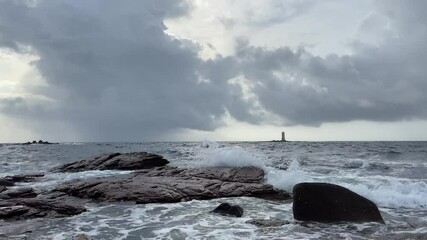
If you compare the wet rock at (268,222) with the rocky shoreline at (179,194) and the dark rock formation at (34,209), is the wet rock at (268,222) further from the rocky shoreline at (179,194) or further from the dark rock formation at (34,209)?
the dark rock formation at (34,209)

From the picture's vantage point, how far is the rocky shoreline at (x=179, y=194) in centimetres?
1097

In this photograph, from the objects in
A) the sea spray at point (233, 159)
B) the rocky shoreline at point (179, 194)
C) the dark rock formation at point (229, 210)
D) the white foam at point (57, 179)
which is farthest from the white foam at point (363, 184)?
the white foam at point (57, 179)

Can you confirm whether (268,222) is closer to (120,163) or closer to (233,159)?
(233,159)

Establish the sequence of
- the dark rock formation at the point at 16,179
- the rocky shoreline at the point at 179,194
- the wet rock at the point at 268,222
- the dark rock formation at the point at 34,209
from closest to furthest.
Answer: the wet rock at the point at 268,222, the rocky shoreline at the point at 179,194, the dark rock formation at the point at 34,209, the dark rock formation at the point at 16,179

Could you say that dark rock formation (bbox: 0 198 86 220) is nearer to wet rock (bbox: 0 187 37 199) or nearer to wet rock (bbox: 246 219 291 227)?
wet rock (bbox: 0 187 37 199)

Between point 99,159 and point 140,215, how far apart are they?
16763 mm

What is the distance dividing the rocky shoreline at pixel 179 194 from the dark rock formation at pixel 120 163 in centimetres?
496

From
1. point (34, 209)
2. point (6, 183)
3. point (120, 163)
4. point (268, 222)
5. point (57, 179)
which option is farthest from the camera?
point (120, 163)

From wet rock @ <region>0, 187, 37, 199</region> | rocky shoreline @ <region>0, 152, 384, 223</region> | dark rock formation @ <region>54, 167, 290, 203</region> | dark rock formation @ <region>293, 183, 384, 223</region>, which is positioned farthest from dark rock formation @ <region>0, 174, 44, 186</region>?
dark rock formation @ <region>293, 183, 384, 223</region>

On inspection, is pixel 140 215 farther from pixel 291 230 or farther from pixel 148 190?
pixel 291 230

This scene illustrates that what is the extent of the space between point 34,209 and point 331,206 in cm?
901

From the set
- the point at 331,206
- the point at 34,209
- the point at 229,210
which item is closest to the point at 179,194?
the point at 229,210

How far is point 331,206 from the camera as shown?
11.0 m

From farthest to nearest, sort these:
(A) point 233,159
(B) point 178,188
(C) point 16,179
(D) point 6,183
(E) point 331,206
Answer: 1. (A) point 233,159
2. (C) point 16,179
3. (D) point 6,183
4. (B) point 178,188
5. (E) point 331,206
